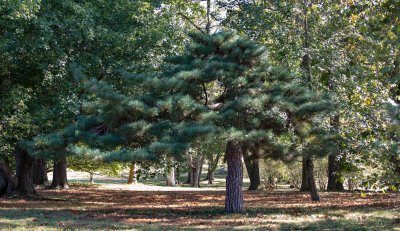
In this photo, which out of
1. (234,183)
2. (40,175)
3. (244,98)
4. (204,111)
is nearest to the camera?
(244,98)

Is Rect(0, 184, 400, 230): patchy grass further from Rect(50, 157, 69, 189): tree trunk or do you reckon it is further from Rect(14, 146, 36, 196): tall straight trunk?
Rect(50, 157, 69, 189): tree trunk

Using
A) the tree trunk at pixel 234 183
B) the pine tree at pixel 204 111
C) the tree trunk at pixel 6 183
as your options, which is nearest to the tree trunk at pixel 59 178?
the tree trunk at pixel 6 183

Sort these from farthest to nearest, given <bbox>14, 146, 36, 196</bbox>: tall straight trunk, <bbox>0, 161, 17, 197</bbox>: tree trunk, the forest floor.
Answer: <bbox>14, 146, 36, 196</bbox>: tall straight trunk < <bbox>0, 161, 17, 197</bbox>: tree trunk < the forest floor

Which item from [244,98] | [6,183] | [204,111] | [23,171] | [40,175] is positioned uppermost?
[244,98]

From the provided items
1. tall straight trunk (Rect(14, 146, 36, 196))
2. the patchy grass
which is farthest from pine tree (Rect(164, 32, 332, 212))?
tall straight trunk (Rect(14, 146, 36, 196))

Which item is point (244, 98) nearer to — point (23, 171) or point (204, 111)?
point (204, 111)

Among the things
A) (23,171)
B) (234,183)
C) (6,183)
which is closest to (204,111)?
(234,183)

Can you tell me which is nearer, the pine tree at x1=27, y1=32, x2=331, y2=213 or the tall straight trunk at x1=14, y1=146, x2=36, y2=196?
the pine tree at x1=27, y1=32, x2=331, y2=213

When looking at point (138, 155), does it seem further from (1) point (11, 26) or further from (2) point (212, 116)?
(1) point (11, 26)

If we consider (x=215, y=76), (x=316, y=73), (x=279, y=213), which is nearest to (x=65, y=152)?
(x=215, y=76)

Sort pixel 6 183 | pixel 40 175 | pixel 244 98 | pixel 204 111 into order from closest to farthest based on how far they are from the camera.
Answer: pixel 244 98
pixel 204 111
pixel 6 183
pixel 40 175

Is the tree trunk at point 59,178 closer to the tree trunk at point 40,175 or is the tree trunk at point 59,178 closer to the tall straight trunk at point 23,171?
the tree trunk at point 40,175

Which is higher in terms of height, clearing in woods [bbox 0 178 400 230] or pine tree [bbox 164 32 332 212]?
pine tree [bbox 164 32 332 212]

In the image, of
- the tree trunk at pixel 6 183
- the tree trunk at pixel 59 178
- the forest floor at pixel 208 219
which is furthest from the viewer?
the tree trunk at pixel 59 178
